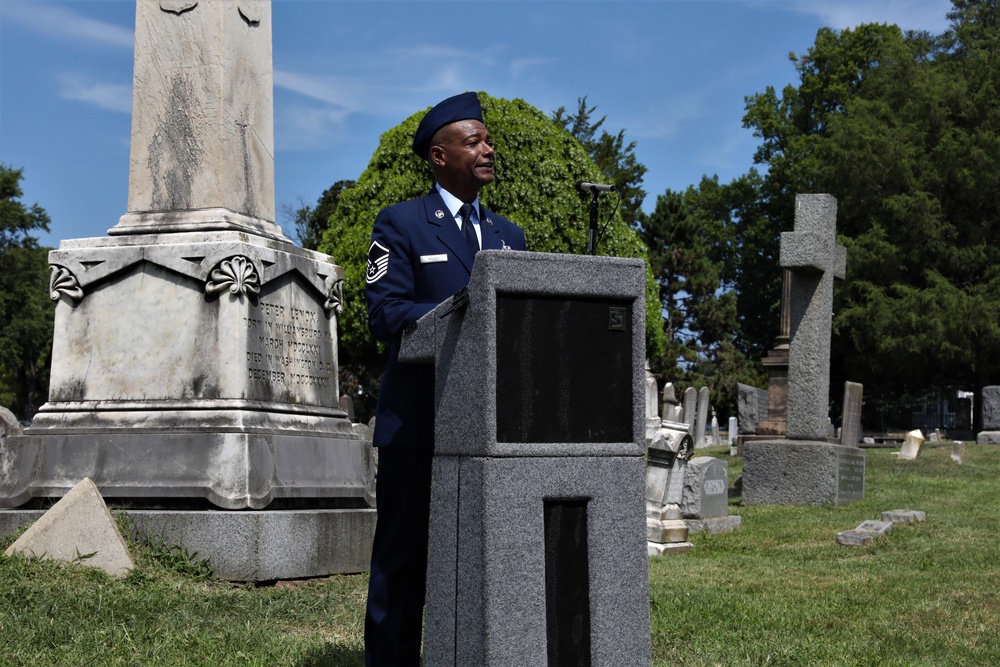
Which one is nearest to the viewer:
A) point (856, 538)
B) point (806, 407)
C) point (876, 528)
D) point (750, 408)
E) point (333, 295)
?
point (333, 295)

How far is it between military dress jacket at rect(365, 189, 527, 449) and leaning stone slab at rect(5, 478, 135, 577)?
3.12 metres

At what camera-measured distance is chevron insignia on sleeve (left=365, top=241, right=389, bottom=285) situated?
3.97 meters

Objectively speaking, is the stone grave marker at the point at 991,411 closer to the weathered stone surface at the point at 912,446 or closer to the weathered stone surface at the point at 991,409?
the weathered stone surface at the point at 991,409

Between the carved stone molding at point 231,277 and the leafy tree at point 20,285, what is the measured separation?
47.0m

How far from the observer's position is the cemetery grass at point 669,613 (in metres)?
5.04

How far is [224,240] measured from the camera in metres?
7.38

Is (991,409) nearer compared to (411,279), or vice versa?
(411,279)

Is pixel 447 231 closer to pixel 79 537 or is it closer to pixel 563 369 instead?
pixel 563 369

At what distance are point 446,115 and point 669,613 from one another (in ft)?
11.5

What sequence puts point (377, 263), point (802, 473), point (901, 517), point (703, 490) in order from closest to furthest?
point (377, 263), point (901, 517), point (703, 490), point (802, 473)

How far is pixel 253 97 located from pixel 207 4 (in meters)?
0.70

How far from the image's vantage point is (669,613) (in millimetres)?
6383

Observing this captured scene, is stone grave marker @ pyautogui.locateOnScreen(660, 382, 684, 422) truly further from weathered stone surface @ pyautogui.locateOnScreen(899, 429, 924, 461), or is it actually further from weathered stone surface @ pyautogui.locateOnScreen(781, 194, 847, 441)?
weathered stone surface @ pyautogui.locateOnScreen(781, 194, 847, 441)

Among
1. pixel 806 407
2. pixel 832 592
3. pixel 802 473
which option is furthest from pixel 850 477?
pixel 832 592
